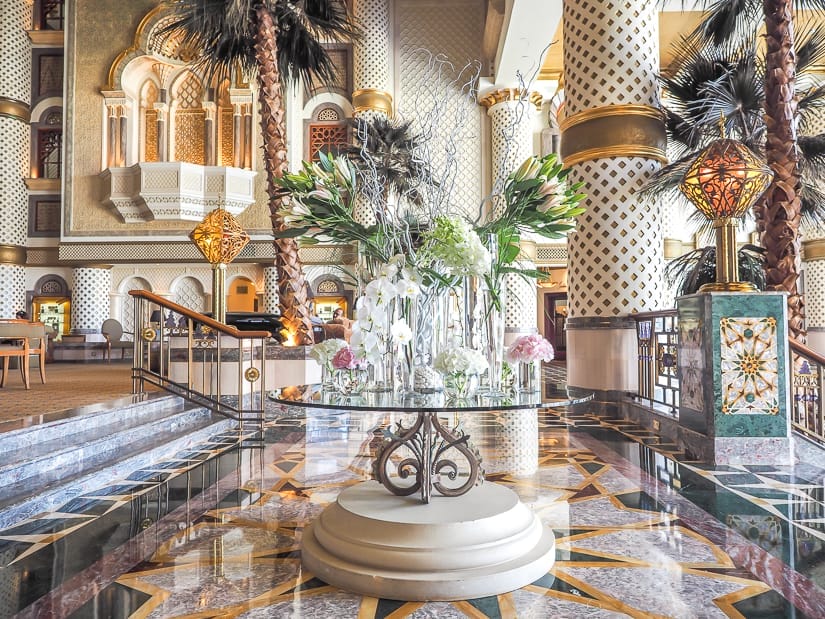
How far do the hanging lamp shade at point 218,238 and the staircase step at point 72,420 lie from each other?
1.78 m

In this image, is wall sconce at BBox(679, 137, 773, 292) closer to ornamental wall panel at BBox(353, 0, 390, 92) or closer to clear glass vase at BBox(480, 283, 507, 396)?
clear glass vase at BBox(480, 283, 507, 396)

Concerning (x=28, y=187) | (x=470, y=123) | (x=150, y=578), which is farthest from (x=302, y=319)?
(x=28, y=187)

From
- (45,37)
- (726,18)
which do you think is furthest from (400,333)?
(45,37)

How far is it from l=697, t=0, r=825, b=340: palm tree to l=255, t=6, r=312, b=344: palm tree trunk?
4540 mm

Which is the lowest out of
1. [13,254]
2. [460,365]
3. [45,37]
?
[460,365]

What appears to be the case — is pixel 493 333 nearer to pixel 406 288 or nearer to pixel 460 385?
pixel 460 385

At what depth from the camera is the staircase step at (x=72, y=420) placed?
315 cm

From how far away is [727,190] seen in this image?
12.2ft

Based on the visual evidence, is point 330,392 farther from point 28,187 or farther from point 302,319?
point 28,187

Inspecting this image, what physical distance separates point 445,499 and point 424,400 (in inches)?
18.3

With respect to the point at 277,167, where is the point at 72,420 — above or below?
below

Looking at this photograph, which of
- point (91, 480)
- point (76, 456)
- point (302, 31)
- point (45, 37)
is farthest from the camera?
point (45, 37)

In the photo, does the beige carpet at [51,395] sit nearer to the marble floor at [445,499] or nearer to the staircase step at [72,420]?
the staircase step at [72,420]

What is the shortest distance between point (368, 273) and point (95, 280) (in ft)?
45.2
